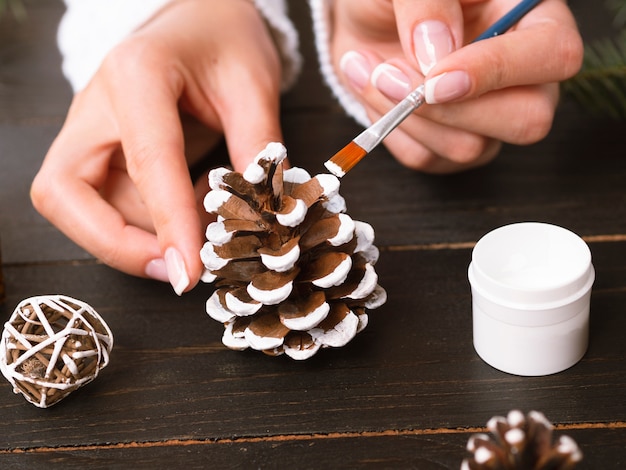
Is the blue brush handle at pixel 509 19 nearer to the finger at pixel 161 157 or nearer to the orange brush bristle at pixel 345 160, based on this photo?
the orange brush bristle at pixel 345 160

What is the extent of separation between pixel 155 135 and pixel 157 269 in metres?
0.11

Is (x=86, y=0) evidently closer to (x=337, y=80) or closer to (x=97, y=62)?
(x=97, y=62)

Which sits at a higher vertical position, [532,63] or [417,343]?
[532,63]

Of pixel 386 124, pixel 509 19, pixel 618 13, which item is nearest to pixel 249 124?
pixel 386 124

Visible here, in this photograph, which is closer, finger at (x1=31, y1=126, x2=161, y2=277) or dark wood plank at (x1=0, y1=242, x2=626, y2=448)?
dark wood plank at (x1=0, y1=242, x2=626, y2=448)

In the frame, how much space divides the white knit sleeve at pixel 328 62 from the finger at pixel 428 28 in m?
0.18

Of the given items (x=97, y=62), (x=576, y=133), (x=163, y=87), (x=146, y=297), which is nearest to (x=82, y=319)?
(x=146, y=297)

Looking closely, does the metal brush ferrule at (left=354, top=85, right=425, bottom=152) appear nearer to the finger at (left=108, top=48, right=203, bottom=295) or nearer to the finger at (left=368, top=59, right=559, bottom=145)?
the finger at (left=368, top=59, right=559, bottom=145)

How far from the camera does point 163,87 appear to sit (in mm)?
667

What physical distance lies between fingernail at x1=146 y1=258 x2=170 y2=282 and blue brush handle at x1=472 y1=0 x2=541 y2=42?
1.01ft

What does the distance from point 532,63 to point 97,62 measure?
42 centimetres

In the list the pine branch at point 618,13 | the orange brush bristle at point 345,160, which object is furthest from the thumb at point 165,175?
the pine branch at point 618,13

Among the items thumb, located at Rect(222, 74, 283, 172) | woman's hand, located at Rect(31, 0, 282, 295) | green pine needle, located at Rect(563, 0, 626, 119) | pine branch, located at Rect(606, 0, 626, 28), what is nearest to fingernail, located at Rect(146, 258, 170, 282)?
woman's hand, located at Rect(31, 0, 282, 295)

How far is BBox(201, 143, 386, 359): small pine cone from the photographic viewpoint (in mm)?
518
